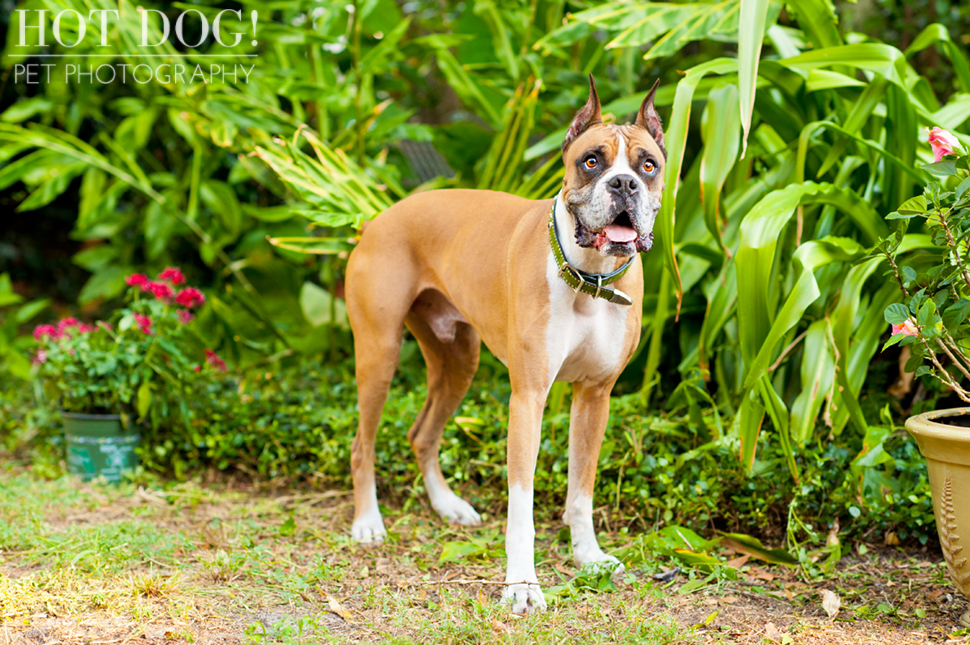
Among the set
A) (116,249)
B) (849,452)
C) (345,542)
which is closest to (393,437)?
(345,542)

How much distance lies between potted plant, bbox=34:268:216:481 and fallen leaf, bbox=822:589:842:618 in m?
2.88

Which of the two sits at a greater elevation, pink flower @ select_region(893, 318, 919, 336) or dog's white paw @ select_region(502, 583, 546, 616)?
pink flower @ select_region(893, 318, 919, 336)

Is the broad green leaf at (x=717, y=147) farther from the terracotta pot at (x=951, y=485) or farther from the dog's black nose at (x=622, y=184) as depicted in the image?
the terracotta pot at (x=951, y=485)

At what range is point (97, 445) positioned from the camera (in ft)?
12.4

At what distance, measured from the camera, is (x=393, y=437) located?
11.6ft

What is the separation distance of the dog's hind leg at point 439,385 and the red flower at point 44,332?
6.97ft

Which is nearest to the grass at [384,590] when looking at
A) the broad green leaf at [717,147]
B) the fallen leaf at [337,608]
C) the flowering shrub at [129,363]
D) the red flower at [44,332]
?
the fallen leaf at [337,608]

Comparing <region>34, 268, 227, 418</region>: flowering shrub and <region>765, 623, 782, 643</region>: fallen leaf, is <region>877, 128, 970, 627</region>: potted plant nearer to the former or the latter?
<region>765, 623, 782, 643</region>: fallen leaf

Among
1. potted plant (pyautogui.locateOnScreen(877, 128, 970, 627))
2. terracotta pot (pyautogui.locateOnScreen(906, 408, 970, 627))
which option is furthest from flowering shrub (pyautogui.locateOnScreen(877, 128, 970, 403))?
terracotta pot (pyautogui.locateOnScreen(906, 408, 970, 627))

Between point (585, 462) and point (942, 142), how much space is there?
4.67 feet

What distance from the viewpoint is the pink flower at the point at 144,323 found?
12.6 ft

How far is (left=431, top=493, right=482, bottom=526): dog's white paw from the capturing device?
123 inches

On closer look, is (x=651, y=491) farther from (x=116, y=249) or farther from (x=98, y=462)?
(x=116, y=249)

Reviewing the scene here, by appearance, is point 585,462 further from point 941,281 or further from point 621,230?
point 941,281
